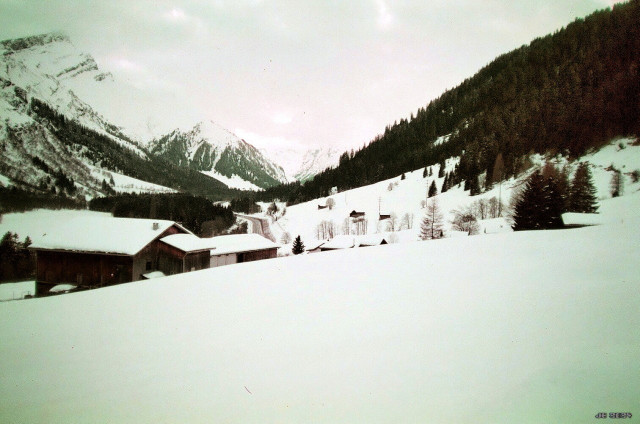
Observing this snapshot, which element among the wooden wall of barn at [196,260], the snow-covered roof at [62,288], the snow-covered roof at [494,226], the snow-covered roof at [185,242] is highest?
the snow-covered roof at [494,226]

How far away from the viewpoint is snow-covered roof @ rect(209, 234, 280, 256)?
3441 centimetres

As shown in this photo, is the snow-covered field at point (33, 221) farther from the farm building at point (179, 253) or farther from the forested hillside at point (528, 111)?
the forested hillside at point (528, 111)

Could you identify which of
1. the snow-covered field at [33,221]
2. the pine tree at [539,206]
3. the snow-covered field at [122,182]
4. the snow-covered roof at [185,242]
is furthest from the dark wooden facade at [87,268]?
the snow-covered field at [122,182]

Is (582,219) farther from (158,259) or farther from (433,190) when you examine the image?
(433,190)

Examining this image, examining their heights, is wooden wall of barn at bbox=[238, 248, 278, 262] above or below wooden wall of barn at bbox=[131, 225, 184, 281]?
below

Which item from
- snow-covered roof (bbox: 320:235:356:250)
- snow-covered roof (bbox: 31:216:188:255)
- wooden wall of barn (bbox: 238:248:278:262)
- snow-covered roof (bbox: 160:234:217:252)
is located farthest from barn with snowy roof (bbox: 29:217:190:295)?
snow-covered roof (bbox: 320:235:356:250)

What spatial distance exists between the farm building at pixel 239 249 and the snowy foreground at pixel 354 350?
82.0 ft

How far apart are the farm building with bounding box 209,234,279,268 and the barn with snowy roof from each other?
8.81 m

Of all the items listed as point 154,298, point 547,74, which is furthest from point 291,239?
point 547,74

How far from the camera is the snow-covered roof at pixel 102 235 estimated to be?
22.2 metres

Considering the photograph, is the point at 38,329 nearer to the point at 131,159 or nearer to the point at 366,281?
the point at 366,281

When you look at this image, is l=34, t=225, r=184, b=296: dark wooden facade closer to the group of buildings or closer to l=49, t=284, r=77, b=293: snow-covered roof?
the group of buildings

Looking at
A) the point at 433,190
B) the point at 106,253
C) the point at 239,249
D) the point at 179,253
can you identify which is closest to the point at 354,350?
the point at 106,253

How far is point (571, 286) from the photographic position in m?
6.43
